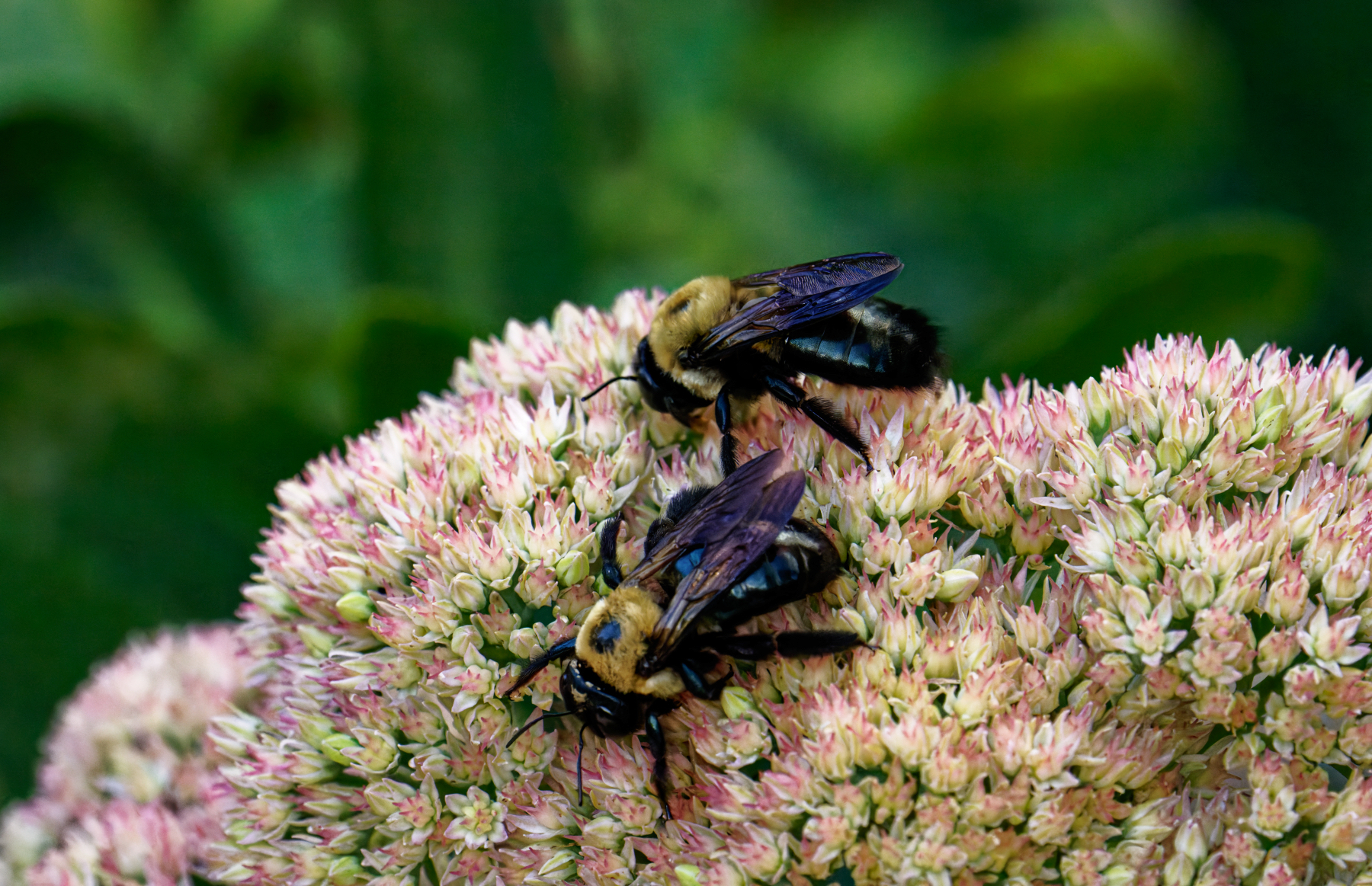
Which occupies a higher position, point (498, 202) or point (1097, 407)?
point (498, 202)

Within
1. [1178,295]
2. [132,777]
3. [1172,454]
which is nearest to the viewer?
[1172,454]

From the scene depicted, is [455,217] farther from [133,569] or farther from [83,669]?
[83,669]

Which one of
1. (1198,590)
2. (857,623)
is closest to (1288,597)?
(1198,590)

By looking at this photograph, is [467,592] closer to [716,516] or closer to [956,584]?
[716,516]

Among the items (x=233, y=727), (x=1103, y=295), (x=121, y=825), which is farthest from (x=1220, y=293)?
(x=121, y=825)

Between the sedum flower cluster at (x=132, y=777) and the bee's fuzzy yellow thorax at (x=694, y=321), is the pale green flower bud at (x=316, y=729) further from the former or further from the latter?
the bee's fuzzy yellow thorax at (x=694, y=321)

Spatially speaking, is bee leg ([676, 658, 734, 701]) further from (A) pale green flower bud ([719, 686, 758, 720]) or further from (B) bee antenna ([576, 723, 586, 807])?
(B) bee antenna ([576, 723, 586, 807])

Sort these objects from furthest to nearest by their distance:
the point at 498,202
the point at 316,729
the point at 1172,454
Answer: the point at 498,202, the point at 316,729, the point at 1172,454

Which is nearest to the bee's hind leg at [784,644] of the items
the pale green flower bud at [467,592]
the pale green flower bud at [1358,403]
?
the pale green flower bud at [467,592]
